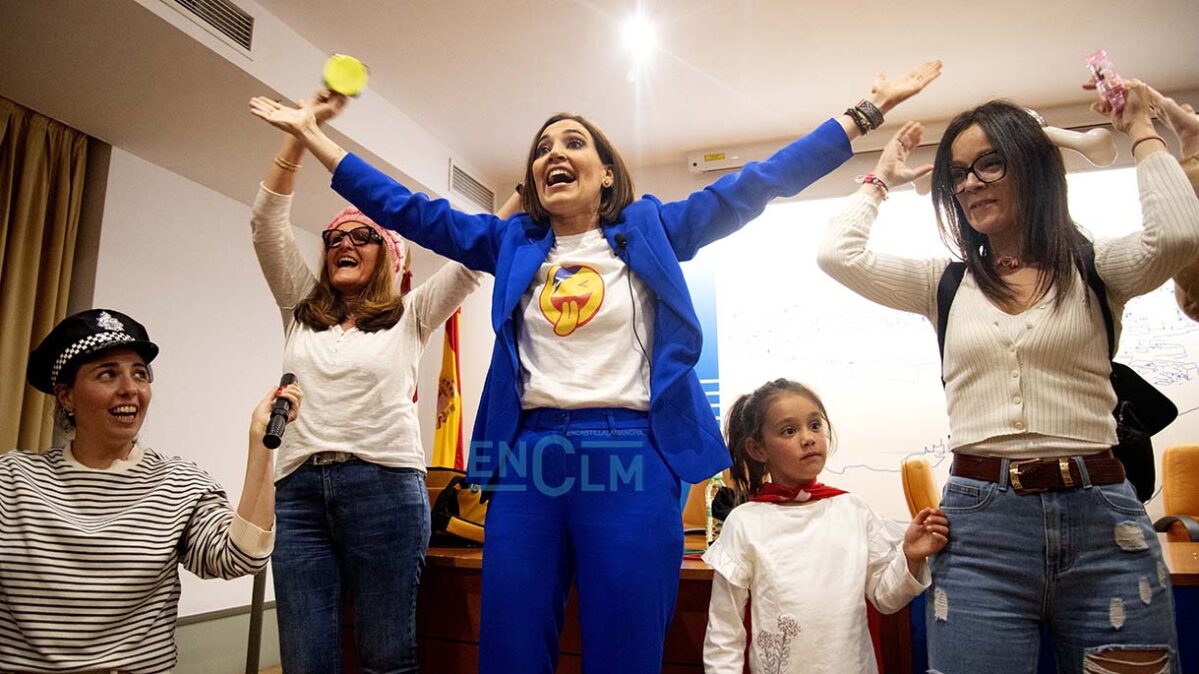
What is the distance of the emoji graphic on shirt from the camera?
1.31 meters

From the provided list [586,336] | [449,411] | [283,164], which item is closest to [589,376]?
[586,336]

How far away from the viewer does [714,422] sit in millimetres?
1305

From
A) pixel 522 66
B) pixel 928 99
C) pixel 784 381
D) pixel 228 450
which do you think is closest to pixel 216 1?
pixel 522 66

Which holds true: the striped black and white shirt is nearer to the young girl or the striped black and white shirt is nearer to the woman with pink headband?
the woman with pink headband

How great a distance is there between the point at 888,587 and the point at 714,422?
1.62ft

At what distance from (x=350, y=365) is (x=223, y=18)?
206cm

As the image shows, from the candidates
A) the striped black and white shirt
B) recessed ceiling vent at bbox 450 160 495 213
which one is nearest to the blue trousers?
the striped black and white shirt

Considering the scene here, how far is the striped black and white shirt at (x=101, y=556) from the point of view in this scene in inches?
55.3

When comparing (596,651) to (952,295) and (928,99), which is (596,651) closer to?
(952,295)

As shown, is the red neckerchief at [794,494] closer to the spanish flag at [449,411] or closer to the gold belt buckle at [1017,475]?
the gold belt buckle at [1017,475]

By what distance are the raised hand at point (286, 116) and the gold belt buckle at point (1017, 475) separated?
1454mm

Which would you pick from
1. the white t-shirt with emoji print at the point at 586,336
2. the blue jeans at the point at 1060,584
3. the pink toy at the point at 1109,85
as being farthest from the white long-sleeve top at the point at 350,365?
the pink toy at the point at 1109,85

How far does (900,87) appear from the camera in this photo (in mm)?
1477

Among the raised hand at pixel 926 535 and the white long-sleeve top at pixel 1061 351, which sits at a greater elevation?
the white long-sleeve top at pixel 1061 351
